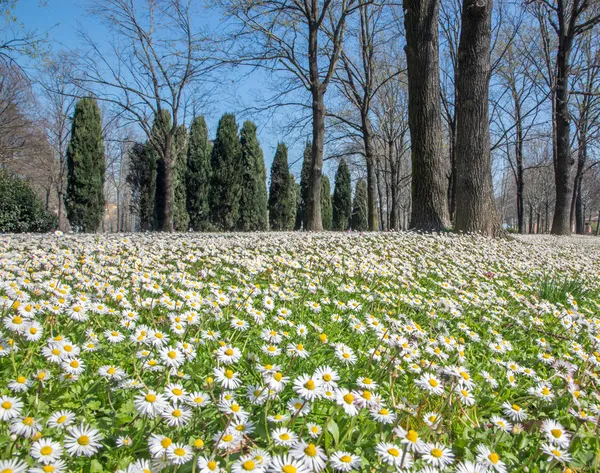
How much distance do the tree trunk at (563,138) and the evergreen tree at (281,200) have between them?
15.0 metres

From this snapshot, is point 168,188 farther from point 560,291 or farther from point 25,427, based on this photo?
point 25,427

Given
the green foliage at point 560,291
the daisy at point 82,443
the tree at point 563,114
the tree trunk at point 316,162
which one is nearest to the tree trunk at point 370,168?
the tree trunk at point 316,162

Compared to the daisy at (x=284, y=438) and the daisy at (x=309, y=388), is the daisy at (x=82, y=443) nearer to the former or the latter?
the daisy at (x=284, y=438)

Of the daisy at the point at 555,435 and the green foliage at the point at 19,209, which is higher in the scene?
the green foliage at the point at 19,209

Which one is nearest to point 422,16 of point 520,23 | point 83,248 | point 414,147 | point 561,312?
point 414,147

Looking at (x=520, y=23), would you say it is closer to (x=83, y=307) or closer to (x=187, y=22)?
(x=187, y=22)

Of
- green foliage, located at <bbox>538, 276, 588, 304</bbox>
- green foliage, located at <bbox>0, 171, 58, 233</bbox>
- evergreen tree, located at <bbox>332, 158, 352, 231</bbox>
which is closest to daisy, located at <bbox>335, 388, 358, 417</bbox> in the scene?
green foliage, located at <bbox>538, 276, 588, 304</bbox>

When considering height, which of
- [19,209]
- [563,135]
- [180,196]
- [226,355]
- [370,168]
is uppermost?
[563,135]

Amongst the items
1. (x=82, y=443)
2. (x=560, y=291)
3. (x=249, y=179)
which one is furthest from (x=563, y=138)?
(x=82, y=443)

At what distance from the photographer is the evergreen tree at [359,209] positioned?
34406 millimetres

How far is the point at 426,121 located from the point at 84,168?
18074 millimetres

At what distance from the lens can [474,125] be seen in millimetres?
8148

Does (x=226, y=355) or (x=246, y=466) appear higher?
(x=226, y=355)

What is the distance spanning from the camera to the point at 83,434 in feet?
4.00
